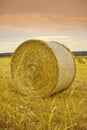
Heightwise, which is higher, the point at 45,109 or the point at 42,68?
the point at 42,68

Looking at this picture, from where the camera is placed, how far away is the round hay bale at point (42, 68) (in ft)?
5.32

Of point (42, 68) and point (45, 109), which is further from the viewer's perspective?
point (42, 68)

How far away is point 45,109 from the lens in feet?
5.02

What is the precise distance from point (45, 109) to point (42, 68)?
246 mm

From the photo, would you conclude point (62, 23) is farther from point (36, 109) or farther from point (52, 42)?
point (36, 109)

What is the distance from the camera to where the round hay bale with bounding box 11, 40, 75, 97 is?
1.62m

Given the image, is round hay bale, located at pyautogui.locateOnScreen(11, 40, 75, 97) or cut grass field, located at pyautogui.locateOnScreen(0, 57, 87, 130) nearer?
cut grass field, located at pyautogui.locateOnScreen(0, 57, 87, 130)

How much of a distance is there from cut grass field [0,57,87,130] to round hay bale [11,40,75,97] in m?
0.05

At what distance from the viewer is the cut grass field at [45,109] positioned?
4.65 ft

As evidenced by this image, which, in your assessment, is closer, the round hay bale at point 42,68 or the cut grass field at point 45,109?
the cut grass field at point 45,109

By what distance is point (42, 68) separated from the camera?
1688 mm

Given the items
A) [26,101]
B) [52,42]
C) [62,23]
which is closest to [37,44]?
[52,42]

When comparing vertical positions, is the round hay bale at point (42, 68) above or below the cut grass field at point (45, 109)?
above

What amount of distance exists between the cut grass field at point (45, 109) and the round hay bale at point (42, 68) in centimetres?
5
